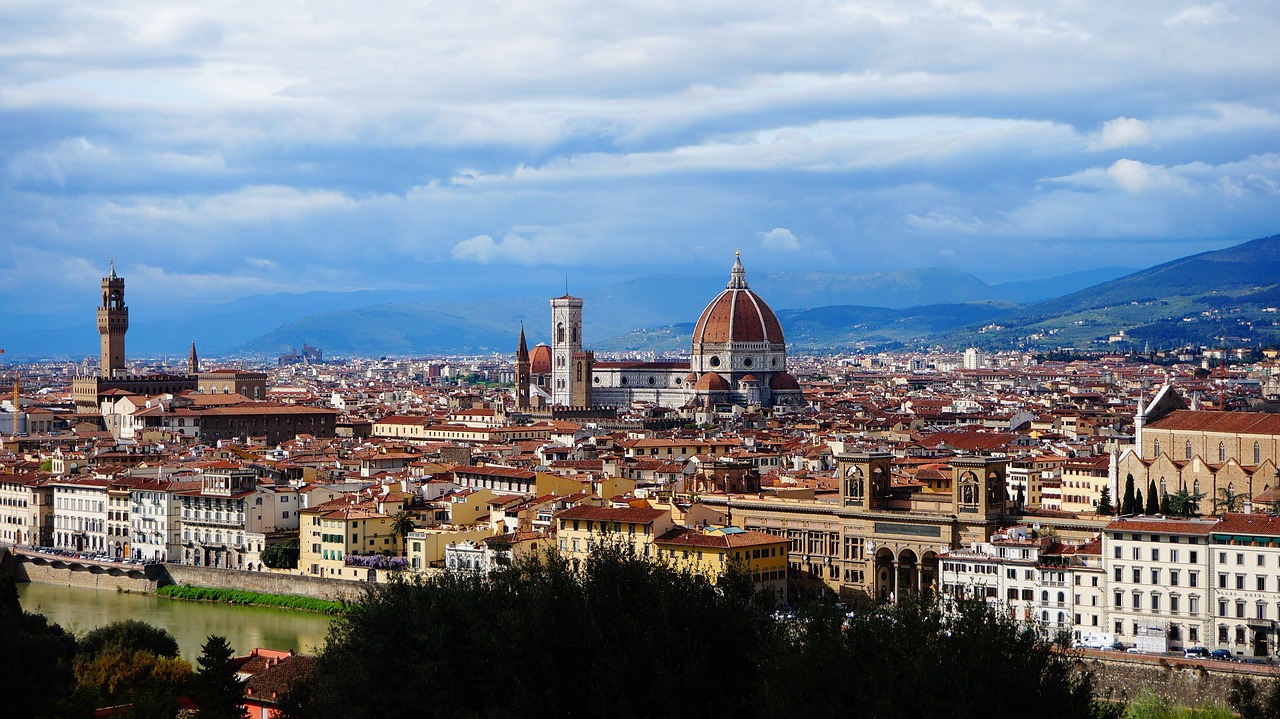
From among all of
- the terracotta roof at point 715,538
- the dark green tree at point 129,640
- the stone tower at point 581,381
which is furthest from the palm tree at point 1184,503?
the stone tower at point 581,381

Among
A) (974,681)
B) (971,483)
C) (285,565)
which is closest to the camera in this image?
(974,681)

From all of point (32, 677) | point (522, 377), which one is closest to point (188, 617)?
point (32, 677)

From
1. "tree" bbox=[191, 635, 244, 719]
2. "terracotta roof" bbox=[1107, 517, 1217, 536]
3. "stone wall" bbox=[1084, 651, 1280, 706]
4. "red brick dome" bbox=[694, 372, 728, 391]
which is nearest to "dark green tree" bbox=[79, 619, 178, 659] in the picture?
"tree" bbox=[191, 635, 244, 719]

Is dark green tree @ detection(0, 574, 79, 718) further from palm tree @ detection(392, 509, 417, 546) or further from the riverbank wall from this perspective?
palm tree @ detection(392, 509, 417, 546)

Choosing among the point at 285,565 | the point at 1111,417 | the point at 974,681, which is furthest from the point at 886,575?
the point at 1111,417

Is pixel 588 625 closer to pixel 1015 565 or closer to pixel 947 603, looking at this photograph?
pixel 947 603

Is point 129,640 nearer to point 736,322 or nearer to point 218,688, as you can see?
point 218,688

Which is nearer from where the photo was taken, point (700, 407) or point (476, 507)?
point (476, 507)

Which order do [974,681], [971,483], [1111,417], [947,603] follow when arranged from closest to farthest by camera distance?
[974,681] < [947,603] < [971,483] < [1111,417]
